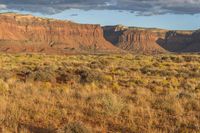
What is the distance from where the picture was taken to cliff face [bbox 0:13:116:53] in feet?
517

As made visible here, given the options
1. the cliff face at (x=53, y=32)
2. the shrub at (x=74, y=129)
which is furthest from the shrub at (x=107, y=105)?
the cliff face at (x=53, y=32)

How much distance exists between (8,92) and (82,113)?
4.29 m

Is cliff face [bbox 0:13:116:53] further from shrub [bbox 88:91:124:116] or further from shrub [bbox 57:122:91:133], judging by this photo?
shrub [bbox 57:122:91:133]

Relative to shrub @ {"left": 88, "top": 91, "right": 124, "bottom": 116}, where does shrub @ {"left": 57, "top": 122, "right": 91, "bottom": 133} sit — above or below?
above

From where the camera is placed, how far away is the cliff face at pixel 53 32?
157613mm

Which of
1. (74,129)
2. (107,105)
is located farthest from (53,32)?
(74,129)

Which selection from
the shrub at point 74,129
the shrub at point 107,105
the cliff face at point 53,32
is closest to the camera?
the shrub at point 74,129

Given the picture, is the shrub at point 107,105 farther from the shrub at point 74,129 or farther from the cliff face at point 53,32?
the cliff face at point 53,32

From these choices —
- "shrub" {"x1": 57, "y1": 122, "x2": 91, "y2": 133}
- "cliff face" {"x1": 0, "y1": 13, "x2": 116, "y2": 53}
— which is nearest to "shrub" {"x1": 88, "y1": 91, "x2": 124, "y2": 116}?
"shrub" {"x1": 57, "y1": 122, "x2": 91, "y2": 133}

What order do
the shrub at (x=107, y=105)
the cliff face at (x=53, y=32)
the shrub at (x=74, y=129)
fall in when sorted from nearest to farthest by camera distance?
the shrub at (x=74, y=129) < the shrub at (x=107, y=105) < the cliff face at (x=53, y=32)

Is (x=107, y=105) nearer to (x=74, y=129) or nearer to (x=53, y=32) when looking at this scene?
(x=74, y=129)

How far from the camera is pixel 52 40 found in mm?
176750

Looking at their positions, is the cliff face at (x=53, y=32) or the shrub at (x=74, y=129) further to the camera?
the cliff face at (x=53, y=32)

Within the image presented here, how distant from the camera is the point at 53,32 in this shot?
180 metres
